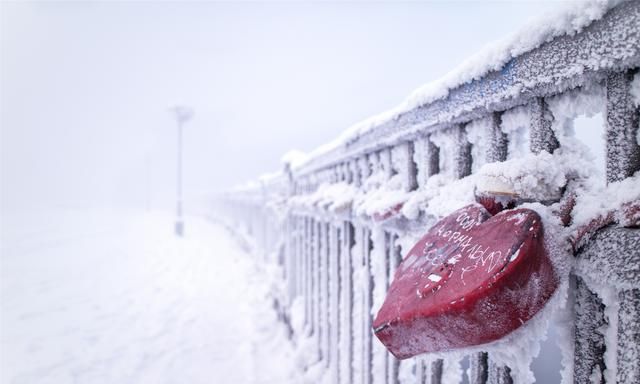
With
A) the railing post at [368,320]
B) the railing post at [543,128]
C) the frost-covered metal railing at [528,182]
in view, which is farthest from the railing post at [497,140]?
the railing post at [368,320]

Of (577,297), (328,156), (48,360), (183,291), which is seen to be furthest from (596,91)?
(183,291)

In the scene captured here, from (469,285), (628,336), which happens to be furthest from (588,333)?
(469,285)

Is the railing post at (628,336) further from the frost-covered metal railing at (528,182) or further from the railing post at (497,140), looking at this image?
the railing post at (497,140)

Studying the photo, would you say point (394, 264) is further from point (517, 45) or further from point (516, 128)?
point (517, 45)

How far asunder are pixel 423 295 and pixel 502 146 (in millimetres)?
546

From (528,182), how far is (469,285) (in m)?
0.32

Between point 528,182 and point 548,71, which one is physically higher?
point 548,71

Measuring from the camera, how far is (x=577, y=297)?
33.9 inches

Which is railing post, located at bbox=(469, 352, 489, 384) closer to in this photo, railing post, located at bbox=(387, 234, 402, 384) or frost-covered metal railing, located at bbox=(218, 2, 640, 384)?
frost-covered metal railing, located at bbox=(218, 2, 640, 384)

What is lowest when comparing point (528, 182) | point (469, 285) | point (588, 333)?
point (588, 333)

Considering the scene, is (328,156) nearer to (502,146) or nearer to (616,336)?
(502,146)

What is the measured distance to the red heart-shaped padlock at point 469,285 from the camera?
2.60ft

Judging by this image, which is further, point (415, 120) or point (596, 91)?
point (415, 120)

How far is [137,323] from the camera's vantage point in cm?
391
